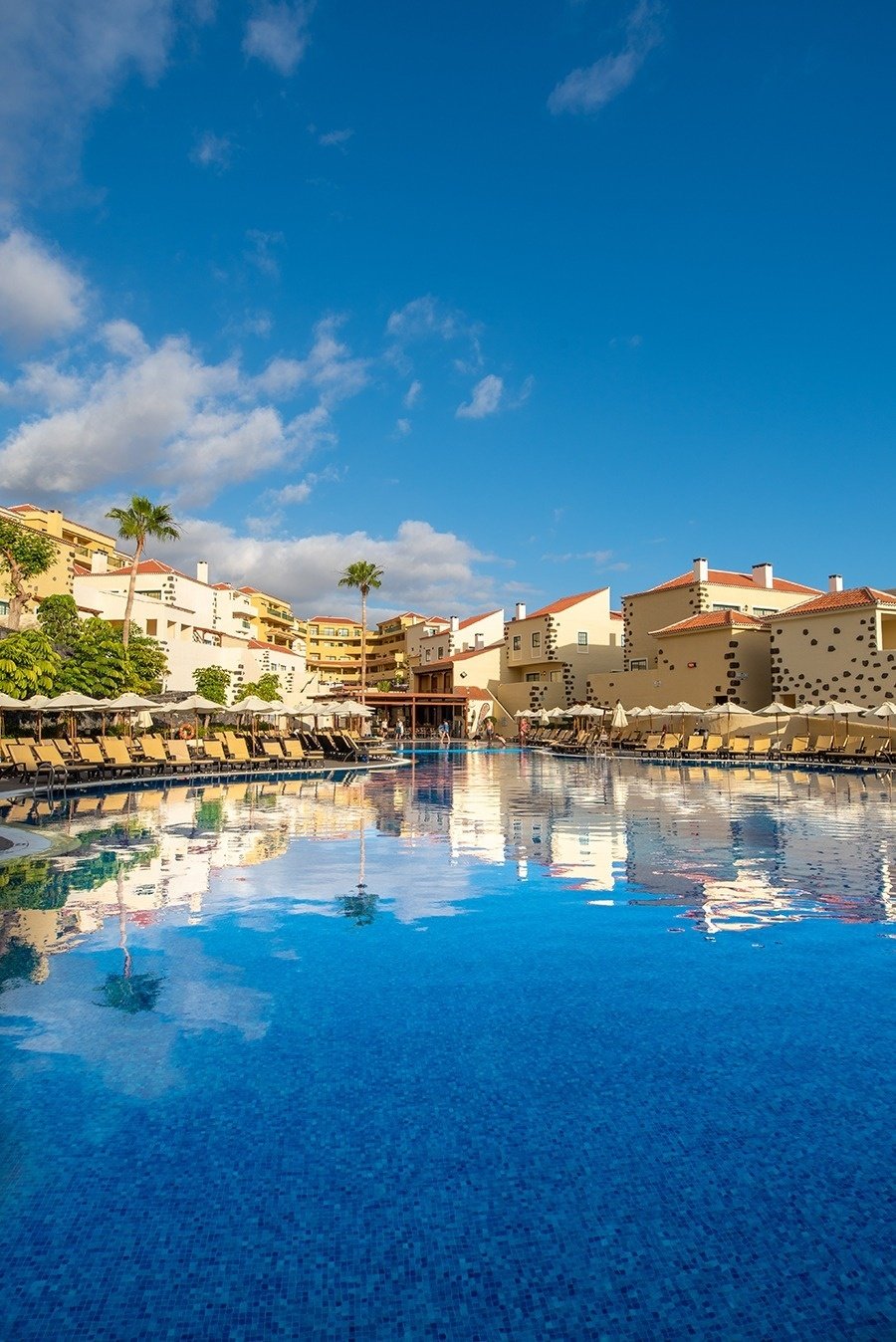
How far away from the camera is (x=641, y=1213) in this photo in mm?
3156

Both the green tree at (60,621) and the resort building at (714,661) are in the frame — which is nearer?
the green tree at (60,621)

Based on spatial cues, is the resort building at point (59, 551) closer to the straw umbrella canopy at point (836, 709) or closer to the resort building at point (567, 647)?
the resort building at point (567, 647)

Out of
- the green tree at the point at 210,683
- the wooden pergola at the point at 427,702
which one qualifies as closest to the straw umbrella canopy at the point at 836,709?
the wooden pergola at the point at 427,702

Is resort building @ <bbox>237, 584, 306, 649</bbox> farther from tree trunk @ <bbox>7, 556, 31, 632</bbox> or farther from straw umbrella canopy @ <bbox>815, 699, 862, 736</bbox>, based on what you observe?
straw umbrella canopy @ <bbox>815, 699, 862, 736</bbox>

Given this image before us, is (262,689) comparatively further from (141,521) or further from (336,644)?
(336,644)

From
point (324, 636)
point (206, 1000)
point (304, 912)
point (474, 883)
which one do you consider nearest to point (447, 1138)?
point (206, 1000)

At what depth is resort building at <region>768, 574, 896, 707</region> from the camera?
103 ft

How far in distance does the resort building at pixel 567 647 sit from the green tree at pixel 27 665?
31.3m

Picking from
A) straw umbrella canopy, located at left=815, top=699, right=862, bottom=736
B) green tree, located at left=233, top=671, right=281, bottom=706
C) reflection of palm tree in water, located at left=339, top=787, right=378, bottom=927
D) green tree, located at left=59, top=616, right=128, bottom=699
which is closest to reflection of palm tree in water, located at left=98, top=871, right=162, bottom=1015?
reflection of palm tree in water, located at left=339, top=787, right=378, bottom=927

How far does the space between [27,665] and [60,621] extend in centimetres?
935

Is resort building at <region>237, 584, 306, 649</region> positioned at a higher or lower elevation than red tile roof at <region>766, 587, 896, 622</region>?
higher

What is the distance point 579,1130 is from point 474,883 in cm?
530

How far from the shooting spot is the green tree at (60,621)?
33.9m

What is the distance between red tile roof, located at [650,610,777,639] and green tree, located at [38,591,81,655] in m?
27.1
